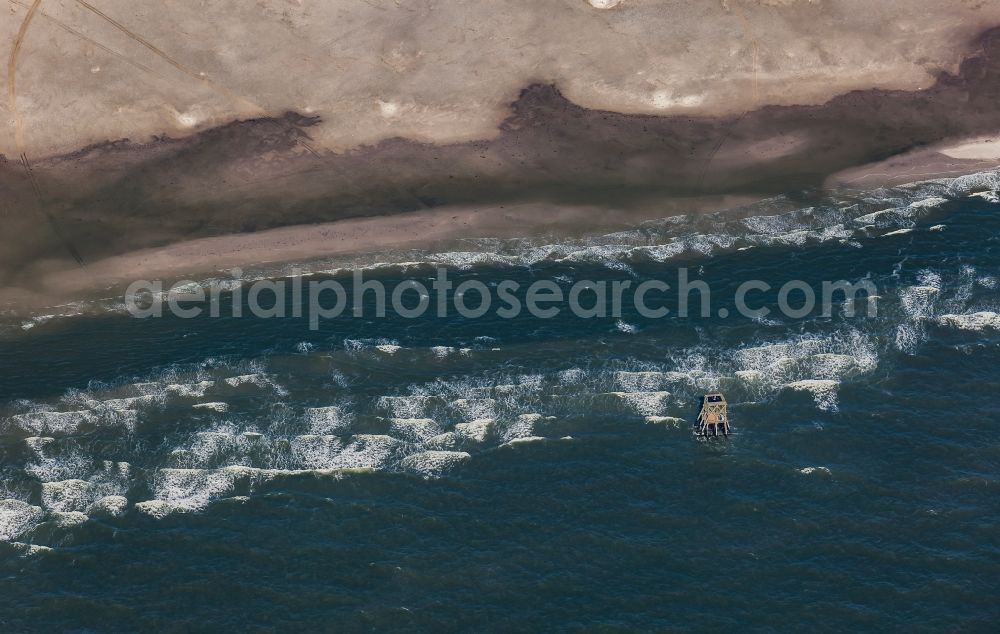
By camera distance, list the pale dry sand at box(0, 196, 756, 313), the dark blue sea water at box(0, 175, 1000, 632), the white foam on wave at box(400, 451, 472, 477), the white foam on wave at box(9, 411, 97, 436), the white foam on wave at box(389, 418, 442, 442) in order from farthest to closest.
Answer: the pale dry sand at box(0, 196, 756, 313)
the white foam on wave at box(9, 411, 97, 436)
the white foam on wave at box(389, 418, 442, 442)
the white foam on wave at box(400, 451, 472, 477)
the dark blue sea water at box(0, 175, 1000, 632)

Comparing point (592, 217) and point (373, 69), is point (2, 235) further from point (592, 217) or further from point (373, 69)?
point (592, 217)

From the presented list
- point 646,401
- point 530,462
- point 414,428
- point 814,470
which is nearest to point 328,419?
point 414,428

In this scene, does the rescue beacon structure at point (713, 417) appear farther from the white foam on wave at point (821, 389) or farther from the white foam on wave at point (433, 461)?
the white foam on wave at point (433, 461)

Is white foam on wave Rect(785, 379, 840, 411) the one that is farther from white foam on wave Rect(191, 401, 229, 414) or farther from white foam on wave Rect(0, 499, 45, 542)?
white foam on wave Rect(0, 499, 45, 542)

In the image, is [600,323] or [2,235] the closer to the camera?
[600,323]

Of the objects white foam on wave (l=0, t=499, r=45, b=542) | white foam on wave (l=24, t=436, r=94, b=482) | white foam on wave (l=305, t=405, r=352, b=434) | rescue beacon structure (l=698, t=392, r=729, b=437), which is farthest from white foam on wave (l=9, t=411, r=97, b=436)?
rescue beacon structure (l=698, t=392, r=729, b=437)

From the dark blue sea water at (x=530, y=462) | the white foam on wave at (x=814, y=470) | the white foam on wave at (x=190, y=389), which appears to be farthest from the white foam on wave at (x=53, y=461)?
the white foam on wave at (x=814, y=470)

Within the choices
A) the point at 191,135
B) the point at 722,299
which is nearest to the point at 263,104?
the point at 191,135
